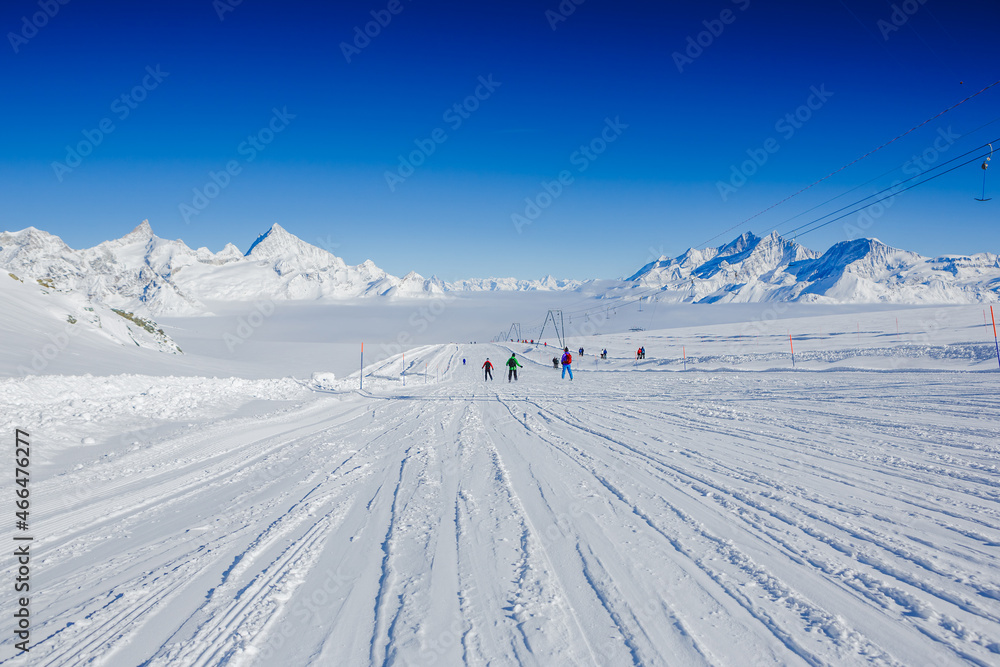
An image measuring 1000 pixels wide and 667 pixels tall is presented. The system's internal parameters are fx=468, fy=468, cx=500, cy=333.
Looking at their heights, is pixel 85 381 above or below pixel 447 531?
above

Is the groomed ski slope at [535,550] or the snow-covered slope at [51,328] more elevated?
the snow-covered slope at [51,328]

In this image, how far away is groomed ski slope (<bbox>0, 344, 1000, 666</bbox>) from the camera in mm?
2889

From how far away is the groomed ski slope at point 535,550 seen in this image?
289 centimetres

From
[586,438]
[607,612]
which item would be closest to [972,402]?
[586,438]

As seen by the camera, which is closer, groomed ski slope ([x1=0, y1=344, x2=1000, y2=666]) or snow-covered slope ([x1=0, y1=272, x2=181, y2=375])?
groomed ski slope ([x1=0, y1=344, x2=1000, y2=666])

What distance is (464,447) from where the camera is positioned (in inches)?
339

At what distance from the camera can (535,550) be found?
415 centimetres

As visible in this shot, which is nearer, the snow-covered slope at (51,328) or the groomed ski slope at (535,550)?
the groomed ski slope at (535,550)

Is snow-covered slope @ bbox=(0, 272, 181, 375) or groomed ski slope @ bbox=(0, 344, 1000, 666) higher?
snow-covered slope @ bbox=(0, 272, 181, 375)

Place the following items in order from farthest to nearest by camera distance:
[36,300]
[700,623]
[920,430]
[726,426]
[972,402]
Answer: [36,300] < [972,402] < [726,426] < [920,430] < [700,623]

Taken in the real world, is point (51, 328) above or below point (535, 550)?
above

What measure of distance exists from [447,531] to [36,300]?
31.1 meters

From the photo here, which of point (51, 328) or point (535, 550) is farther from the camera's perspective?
point (51, 328)

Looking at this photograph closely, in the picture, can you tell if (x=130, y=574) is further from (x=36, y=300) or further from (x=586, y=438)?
(x=36, y=300)
